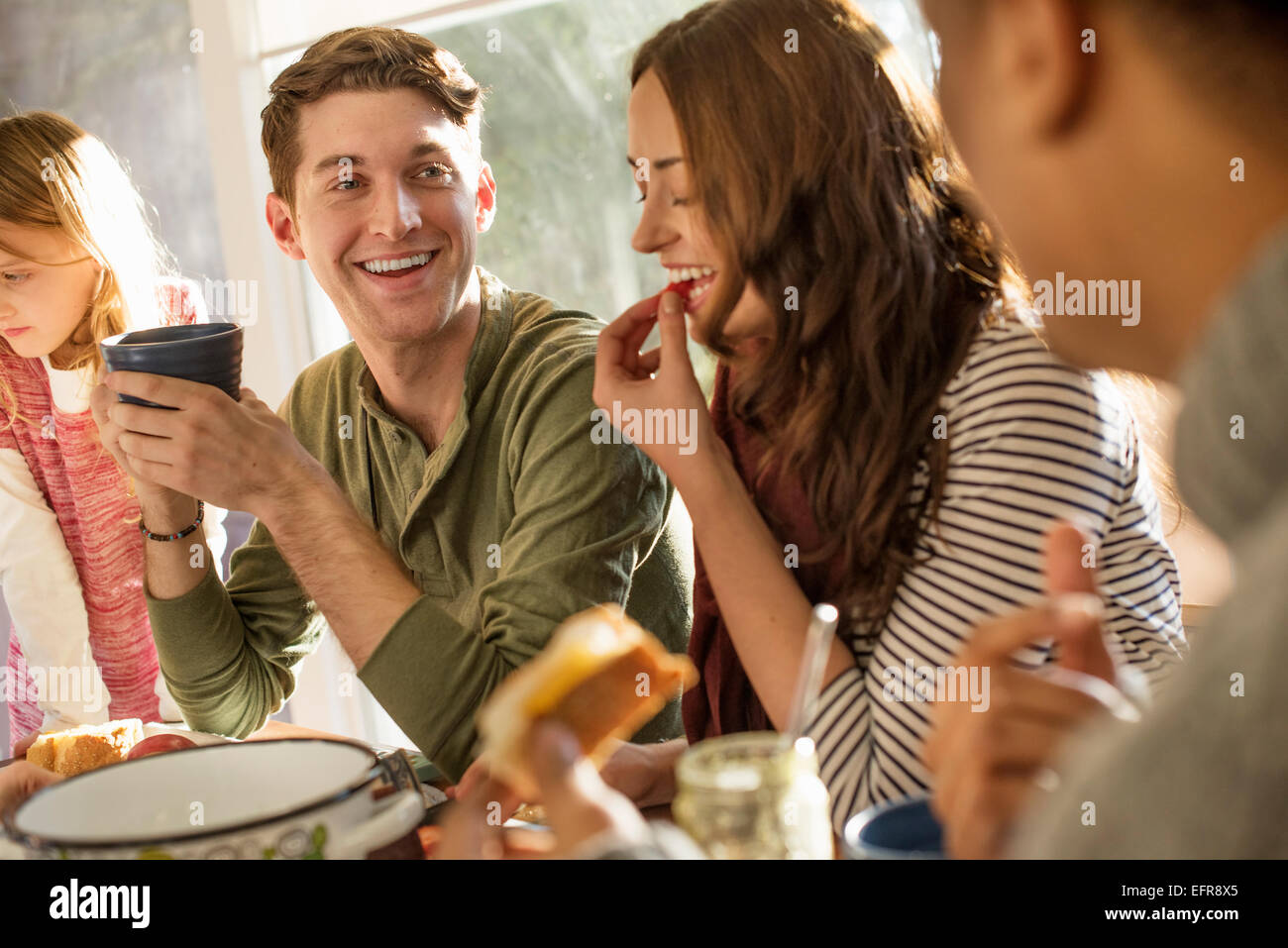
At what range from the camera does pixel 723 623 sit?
1.29 meters

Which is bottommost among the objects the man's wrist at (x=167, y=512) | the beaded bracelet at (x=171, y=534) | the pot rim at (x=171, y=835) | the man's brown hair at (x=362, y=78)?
the pot rim at (x=171, y=835)

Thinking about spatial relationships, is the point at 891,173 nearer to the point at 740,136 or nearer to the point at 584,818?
the point at 740,136

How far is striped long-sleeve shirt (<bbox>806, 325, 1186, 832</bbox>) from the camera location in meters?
1.03

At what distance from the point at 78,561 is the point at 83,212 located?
600mm

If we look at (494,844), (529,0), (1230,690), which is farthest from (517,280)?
(1230,690)

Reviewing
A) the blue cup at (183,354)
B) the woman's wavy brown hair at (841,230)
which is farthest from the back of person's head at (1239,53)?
the blue cup at (183,354)

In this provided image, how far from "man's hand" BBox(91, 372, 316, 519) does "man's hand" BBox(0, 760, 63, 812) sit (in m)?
0.36

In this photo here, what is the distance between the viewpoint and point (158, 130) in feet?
9.99

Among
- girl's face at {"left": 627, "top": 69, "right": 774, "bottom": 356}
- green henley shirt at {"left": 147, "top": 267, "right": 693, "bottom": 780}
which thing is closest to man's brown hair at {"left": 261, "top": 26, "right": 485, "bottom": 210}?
green henley shirt at {"left": 147, "top": 267, "right": 693, "bottom": 780}

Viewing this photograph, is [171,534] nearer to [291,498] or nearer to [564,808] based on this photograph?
[291,498]

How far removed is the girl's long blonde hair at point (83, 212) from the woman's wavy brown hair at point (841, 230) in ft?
3.93

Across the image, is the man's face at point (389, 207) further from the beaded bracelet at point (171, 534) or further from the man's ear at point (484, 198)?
the beaded bracelet at point (171, 534)

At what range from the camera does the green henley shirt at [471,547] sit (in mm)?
1193

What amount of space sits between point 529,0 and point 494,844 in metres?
2.30
